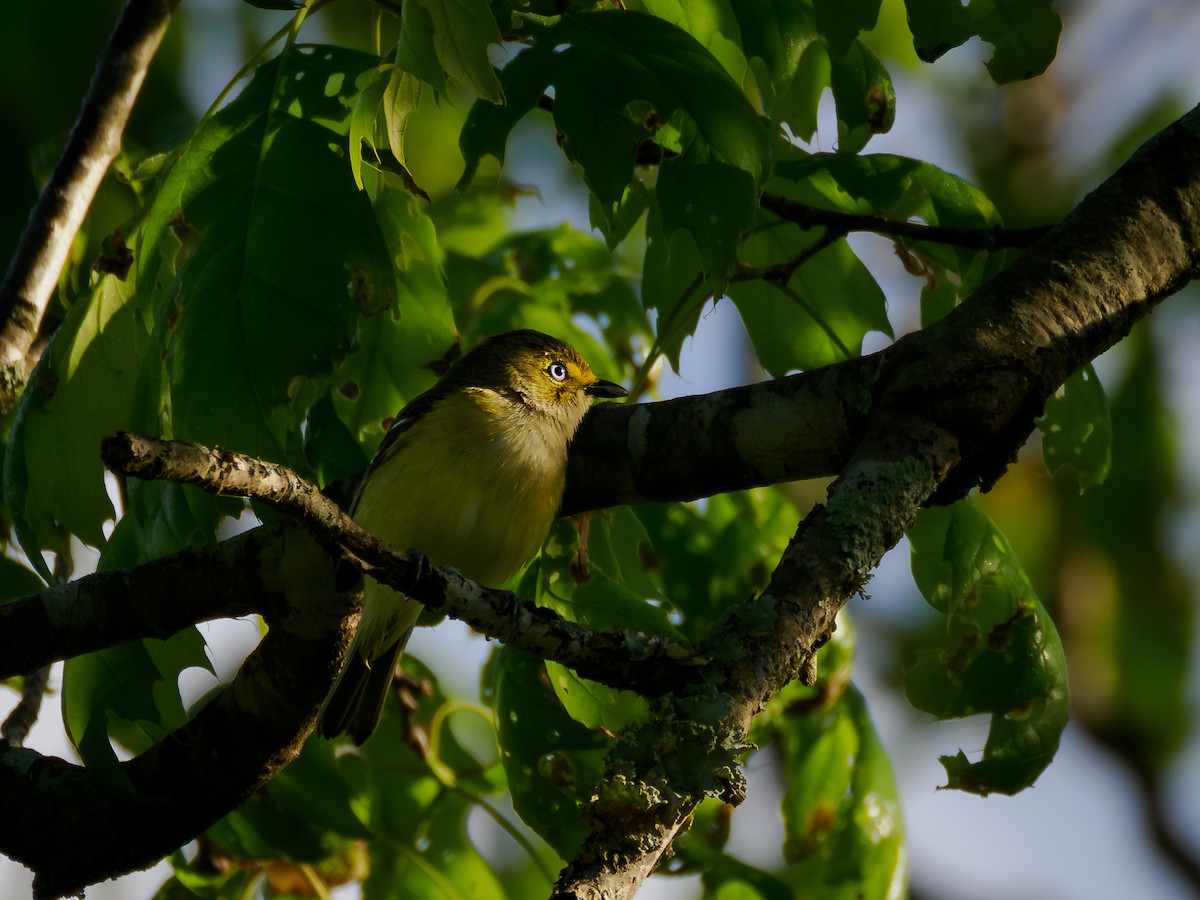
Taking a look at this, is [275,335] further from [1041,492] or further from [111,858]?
[1041,492]

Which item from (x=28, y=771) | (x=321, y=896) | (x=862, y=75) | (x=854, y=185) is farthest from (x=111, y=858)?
(x=862, y=75)

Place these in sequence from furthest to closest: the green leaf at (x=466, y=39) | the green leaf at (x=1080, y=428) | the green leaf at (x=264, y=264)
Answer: the green leaf at (x=1080, y=428) → the green leaf at (x=264, y=264) → the green leaf at (x=466, y=39)

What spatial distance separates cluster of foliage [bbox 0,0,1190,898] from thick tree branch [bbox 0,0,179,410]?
0.42 m

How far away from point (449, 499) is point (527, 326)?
0.98 meters

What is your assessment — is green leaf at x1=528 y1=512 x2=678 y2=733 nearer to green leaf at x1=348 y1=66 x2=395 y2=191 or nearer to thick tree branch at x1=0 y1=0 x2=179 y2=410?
green leaf at x1=348 y1=66 x2=395 y2=191

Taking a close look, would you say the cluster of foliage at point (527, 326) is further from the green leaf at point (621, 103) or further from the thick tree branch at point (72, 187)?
the thick tree branch at point (72, 187)

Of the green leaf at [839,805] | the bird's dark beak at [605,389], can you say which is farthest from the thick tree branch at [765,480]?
the bird's dark beak at [605,389]

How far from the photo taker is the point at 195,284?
3129mm

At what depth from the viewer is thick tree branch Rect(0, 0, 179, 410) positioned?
13.9 feet

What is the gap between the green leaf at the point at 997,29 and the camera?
10.8 feet

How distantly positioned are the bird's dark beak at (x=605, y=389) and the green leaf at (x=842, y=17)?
2201 mm

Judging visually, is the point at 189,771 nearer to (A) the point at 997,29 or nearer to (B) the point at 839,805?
(B) the point at 839,805

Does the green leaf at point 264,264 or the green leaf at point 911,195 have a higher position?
the green leaf at point 911,195

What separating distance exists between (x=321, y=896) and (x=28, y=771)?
4.55 ft
